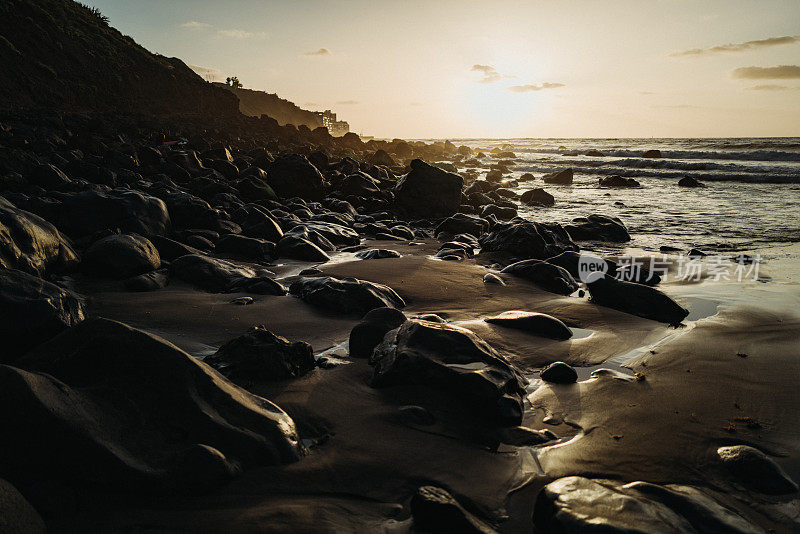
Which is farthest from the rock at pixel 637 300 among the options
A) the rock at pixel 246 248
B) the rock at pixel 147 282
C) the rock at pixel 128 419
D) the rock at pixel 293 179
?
the rock at pixel 293 179

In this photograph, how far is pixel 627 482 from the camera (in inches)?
79.3

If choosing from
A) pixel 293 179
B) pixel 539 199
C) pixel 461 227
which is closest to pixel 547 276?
pixel 461 227

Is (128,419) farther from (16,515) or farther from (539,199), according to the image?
(539,199)

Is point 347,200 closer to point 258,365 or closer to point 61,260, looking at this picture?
point 61,260

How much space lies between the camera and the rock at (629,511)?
1.61 m

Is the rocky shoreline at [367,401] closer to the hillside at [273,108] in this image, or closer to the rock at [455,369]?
the rock at [455,369]

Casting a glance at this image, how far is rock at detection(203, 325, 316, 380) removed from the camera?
2689 millimetres

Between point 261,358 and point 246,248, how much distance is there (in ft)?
12.4

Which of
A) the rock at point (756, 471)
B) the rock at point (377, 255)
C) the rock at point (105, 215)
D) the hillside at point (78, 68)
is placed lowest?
the rock at point (756, 471)

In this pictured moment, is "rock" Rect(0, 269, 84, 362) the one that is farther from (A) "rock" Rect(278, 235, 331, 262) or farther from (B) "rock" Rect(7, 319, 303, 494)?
(A) "rock" Rect(278, 235, 331, 262)

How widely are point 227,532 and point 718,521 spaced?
180 centimetres

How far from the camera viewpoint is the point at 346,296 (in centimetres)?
409

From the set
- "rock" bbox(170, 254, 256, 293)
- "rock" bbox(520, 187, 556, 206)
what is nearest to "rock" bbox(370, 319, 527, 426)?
"rock" bbox(170, 254, 256, 293)

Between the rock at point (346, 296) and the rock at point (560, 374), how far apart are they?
161 cm
